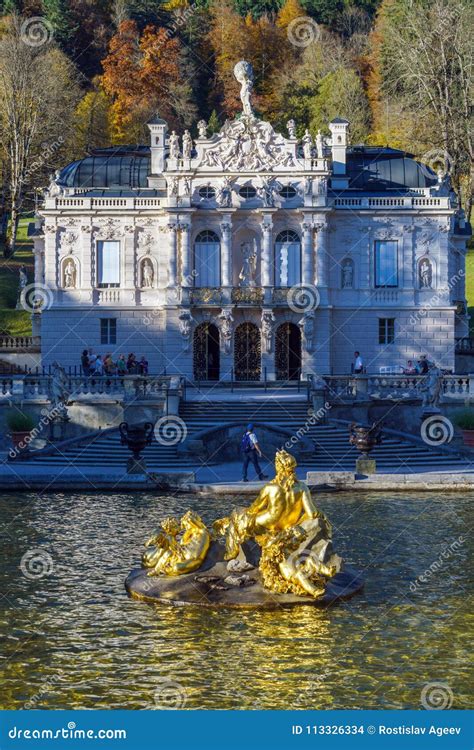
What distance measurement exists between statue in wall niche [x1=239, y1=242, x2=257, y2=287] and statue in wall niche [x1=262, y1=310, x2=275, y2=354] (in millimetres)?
1677

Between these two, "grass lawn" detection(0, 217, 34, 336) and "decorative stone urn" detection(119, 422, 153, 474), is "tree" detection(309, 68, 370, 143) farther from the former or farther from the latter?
"decorative stone urn" detection(119, 422, 153, 474)

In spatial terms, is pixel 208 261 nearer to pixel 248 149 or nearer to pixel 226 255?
pixel 226 255

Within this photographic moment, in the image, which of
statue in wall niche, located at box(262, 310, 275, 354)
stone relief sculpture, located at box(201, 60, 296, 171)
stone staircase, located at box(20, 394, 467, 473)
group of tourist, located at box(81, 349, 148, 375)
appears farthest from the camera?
stone relief sculpture, located at box(201, 60, 296, 171)

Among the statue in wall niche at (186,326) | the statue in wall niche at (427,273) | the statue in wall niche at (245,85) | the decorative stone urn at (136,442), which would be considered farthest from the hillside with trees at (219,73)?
the decorative stone urn at (136,442)

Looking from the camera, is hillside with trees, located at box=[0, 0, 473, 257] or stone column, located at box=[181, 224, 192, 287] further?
hillside with trees, located at box=[0, 0, 473, 257]

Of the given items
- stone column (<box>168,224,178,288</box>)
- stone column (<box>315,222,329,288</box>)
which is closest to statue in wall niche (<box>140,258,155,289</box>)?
stone column (<box>168,224,178,288</box>)

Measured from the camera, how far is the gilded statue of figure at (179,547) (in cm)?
1944

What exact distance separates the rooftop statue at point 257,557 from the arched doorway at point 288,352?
3407 centimetres

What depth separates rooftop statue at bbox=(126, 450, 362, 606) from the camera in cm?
1898

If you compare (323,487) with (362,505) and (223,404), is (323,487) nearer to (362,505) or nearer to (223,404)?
(362,505)

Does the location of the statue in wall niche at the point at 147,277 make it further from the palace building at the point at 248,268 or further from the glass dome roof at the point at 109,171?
the glass dome roof at the point at 109,171

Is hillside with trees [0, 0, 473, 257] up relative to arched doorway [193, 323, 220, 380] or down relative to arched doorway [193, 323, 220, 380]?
up

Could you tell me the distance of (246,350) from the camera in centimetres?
5394

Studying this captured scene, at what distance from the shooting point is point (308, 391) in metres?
43.1
